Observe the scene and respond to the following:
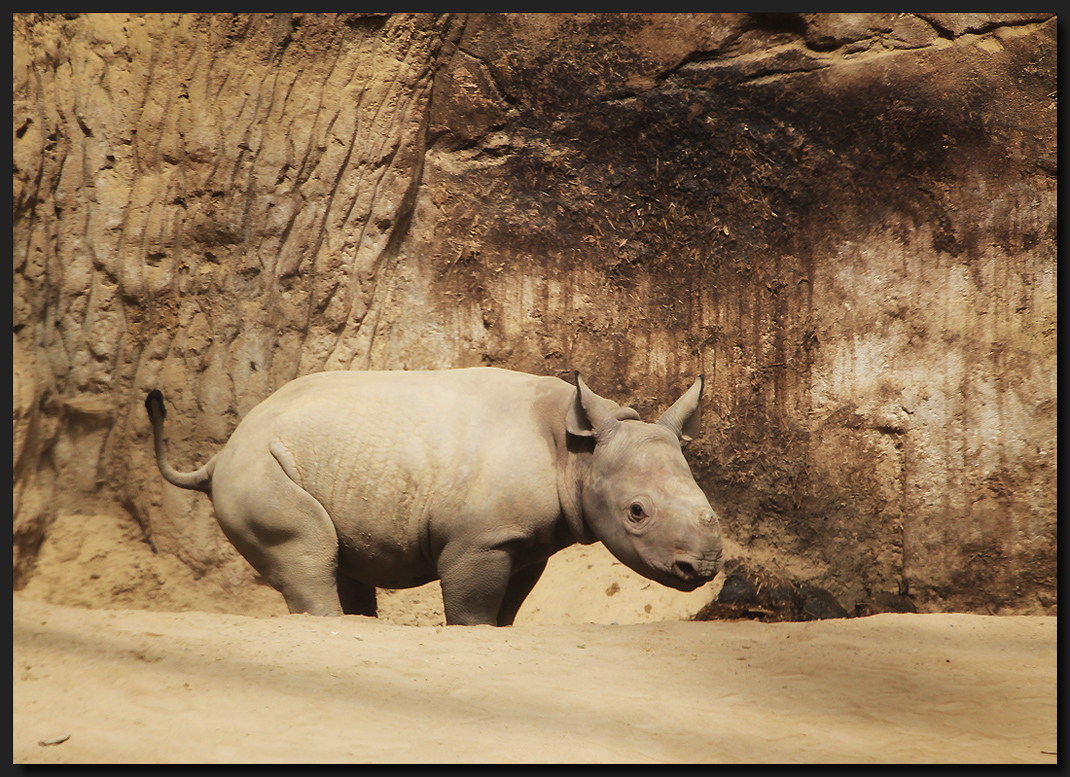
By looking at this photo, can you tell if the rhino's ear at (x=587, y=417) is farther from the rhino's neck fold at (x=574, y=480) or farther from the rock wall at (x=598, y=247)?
the rock wall at (x=598, y=247)

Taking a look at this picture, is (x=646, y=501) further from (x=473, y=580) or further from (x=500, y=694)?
(x=500, y=694)

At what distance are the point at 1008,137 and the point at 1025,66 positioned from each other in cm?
58

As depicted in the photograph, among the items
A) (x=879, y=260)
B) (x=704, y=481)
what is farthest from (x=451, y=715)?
(x=879, y=260)

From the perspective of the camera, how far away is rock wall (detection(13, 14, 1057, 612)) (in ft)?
23.7

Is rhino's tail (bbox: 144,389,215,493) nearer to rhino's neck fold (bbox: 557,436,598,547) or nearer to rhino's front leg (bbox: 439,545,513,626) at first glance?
rhino's front leg (bbox: 439,545,513,626)

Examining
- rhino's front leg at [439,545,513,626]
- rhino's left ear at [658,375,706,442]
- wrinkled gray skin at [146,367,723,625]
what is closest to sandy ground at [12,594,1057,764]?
rhino's front leg at [439,545,513,626]

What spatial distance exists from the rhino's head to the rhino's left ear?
34 mm

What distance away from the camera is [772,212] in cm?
792

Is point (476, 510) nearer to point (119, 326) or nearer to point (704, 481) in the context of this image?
point (704, 481)

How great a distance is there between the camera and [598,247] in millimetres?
8180

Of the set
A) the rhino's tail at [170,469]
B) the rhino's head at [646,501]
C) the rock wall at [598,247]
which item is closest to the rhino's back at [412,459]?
the rhino's head at [646,501]

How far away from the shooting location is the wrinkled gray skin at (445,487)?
18.5ft

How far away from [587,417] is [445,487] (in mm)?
973

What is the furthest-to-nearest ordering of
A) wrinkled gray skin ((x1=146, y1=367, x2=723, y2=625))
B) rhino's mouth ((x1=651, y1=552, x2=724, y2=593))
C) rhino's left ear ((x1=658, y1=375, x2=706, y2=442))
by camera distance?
rhino's left ear ((x1=658, y1=375, x2=706, y2=442)), wrinkled gray skin ((x1=146, y1=367, x2=723, y2=625)), rhino's mouth ((x1=651, y1=552, x2=724, y2=593))
